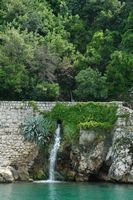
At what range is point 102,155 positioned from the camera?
3884 centimetres

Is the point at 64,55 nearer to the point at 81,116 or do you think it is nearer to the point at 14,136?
the point at 81,116

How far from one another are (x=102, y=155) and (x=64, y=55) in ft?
50.1

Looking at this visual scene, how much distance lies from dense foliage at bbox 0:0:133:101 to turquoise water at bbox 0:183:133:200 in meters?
10.9

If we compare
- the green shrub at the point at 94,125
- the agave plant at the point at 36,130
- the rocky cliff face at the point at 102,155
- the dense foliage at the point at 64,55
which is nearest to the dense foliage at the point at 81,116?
the green shrub at the point at 94,125

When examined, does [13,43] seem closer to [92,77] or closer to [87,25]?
[92,77]

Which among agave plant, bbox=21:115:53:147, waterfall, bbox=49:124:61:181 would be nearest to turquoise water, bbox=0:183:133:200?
waterfall, bbox=49:124:61:181

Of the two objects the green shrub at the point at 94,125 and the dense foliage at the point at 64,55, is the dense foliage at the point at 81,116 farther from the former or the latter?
the dense foliage at the point at 64,55

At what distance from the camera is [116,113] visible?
40344mm

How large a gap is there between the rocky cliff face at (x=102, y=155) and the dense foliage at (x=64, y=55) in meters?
7.09

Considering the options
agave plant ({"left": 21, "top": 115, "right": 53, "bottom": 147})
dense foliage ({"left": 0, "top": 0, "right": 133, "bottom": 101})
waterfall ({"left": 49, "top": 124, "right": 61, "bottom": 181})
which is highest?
dense foliage ({"left": 0, "top": 0, "right": 133, "bottom": 101})

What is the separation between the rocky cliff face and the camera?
37.8m

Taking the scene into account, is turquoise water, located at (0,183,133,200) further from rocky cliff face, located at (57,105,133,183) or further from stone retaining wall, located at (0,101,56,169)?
stone retaining wall, located at (0,101,56,169)

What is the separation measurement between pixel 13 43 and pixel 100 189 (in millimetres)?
16795

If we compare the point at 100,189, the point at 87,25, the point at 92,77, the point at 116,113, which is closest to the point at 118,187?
the point at 100,189
